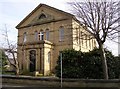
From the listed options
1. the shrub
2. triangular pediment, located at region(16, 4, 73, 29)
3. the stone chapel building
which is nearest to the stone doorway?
the stone chapel building

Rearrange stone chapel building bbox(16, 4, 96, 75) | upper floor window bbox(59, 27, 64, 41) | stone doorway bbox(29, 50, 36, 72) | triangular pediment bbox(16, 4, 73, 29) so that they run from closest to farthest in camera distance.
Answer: stone chapel building bbox(16, 4, 96, 75) < stone doorway bbox(29, 50, 36, 72) < upper floor window bbox(59, 27, 64, 41) < triangular pediment bbox(16, 4, 73, 29)

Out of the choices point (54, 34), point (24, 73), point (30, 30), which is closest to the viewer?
point (24, 73)

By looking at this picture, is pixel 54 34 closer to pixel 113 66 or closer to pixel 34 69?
pixel 34 69

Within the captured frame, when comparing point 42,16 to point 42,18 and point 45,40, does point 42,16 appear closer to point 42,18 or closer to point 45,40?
point 42,18

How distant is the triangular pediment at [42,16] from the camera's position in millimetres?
42531

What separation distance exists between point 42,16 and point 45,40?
708cm

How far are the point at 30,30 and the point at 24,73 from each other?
10.9m

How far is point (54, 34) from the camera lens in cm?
4281

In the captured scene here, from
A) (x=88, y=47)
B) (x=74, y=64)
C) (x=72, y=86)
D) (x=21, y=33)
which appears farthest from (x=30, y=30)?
(x=72, y=86)

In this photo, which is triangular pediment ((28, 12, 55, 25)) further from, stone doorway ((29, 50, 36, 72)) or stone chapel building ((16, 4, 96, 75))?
stone doorway ((29, 50, 36, 72))

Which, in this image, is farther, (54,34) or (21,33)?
(21,33)

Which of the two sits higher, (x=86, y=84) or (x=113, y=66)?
(x=113, y=66)

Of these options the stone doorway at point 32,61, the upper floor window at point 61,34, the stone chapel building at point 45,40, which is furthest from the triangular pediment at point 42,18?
the stone doorway at point 32,61

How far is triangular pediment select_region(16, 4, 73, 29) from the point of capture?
140 feet
